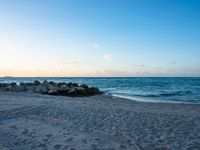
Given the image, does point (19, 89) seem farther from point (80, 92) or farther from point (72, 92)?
point (80, 92)

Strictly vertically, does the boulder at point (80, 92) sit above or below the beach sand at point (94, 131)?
above

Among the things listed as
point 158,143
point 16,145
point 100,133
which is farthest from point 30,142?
point 158,143

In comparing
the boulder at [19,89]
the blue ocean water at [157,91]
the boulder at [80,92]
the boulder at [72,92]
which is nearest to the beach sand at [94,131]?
the boulder at [72,92]

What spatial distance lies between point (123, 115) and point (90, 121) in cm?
199

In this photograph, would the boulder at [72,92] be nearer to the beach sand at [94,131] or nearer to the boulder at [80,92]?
the boulder at [80,92]

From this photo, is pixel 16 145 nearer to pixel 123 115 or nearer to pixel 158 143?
pixel 158 143

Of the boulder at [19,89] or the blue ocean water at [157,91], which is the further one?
the boulder at [19,89]

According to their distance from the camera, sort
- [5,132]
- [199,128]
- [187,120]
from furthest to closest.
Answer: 1. [187,120]
2. [199,128]
3. [5,132]

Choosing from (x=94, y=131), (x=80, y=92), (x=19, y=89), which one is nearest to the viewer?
(x=94, y=131)

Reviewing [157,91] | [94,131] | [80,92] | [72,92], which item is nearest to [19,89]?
[72,92]

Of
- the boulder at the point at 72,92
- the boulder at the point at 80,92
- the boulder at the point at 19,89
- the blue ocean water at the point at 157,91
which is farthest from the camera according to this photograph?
the boulder at the point at 19,89

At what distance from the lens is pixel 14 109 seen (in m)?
12.6

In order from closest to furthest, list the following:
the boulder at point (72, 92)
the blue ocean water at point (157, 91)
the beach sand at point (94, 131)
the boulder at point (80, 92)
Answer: the beach sand at point (94, 131), the boulder at point (72, 92), the boulder at point (80, 92), the blue ocean water at point (157, 91)

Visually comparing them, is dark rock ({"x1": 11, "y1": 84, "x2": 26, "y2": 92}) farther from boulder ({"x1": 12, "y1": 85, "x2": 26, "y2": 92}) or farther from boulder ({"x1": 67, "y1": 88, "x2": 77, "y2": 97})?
boulder ({"x1": 67, "y1": 88, "x2": 77, "y2": 97})
